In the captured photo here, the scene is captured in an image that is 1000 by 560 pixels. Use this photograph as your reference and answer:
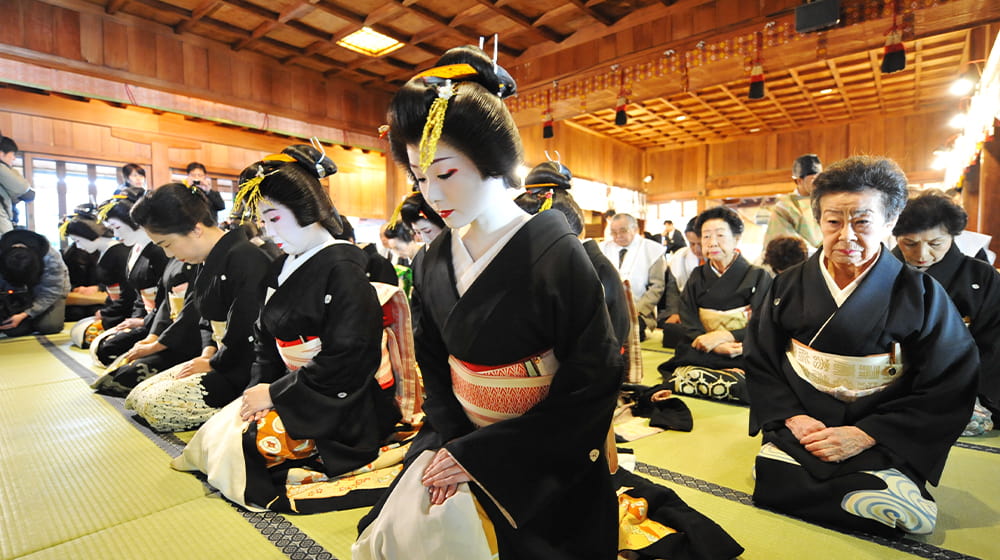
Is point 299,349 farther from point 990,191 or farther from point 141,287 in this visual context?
point 990,191

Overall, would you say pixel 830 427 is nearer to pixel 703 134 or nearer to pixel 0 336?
pixel 0 336

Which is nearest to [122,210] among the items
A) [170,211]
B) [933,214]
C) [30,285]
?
[170,211]

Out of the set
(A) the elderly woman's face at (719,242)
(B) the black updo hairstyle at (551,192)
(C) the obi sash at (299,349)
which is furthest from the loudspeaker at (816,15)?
(C) the obi sash at (299,349)

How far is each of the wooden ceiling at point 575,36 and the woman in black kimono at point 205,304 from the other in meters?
4.93

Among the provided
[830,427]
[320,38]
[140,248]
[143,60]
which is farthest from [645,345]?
[143,60]

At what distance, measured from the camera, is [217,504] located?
2299mm

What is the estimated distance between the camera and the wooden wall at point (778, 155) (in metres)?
13.3

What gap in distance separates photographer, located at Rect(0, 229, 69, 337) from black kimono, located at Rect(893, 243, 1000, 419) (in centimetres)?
967

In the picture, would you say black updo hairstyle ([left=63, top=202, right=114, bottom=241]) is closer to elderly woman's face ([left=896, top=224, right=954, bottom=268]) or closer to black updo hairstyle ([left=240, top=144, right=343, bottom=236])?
black updo hairstyle ([left=240, top=144, right=343, bottom=236])

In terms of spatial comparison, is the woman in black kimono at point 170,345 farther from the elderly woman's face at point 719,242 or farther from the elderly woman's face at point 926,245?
the elderly woman's face at point 926,245

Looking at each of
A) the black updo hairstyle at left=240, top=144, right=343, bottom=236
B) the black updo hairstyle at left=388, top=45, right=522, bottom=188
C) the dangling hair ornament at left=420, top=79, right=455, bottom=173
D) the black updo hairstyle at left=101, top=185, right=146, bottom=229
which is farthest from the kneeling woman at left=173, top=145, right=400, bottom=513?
the black updo hairstyle at left=101, top=185, right=146, bottom=229

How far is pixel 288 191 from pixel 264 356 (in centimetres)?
93

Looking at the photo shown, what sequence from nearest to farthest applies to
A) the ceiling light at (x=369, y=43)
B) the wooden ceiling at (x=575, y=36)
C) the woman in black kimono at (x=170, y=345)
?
the woman in black kimono at (x=170, y=345), the wooden ceiling at (x=575, y=36), the ceiling light at (x=369, y=43)

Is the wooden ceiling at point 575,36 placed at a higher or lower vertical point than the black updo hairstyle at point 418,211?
higher
